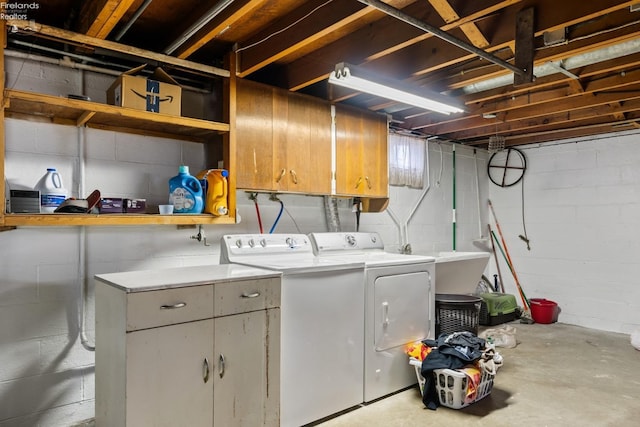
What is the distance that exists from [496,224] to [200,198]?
454 cm

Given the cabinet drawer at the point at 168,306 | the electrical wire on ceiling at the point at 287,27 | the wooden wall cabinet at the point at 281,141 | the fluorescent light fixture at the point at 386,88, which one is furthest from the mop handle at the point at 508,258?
the cabinet drawer at the point at 168,306

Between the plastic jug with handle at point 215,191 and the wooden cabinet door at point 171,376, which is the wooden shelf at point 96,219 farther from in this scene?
the wooden cabinet door at point 171,376

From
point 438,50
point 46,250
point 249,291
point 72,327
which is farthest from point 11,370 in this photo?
point 438,50

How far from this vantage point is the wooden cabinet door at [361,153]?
3.53m

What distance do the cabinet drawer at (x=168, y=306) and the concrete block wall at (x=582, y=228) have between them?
4774mm

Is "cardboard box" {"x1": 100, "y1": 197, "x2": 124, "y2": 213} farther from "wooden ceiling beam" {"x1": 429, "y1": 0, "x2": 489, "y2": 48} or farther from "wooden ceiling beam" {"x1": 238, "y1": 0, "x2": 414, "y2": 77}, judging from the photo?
"wooden ceiling beam" {"x1": 429, "y1": 0, "x2": 489, "y2": 48}

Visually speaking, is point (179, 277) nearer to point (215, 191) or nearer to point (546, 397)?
point (215, 191)

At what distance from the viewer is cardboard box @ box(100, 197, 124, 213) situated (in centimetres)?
239

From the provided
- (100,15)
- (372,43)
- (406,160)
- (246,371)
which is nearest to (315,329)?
(246,371)

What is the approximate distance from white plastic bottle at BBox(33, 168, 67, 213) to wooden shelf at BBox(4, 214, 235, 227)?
0.42ft

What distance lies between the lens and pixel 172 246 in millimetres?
2922

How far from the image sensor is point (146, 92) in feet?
8.17

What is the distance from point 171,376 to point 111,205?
104 cm

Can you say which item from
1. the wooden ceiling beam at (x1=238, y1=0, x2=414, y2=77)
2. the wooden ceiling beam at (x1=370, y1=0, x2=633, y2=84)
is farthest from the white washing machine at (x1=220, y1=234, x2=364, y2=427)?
the wooden ceiling beam at (x1=370, y1=0, x2=633, y2=84)
